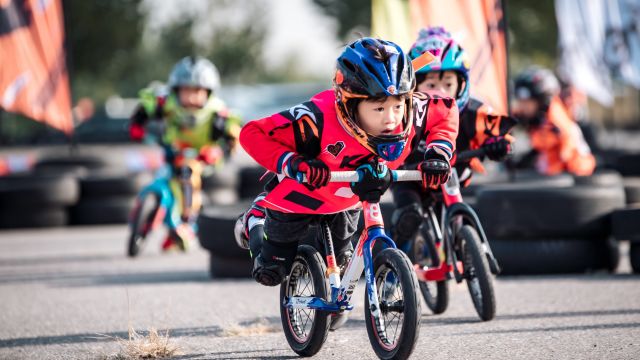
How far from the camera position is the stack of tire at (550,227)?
9945mm

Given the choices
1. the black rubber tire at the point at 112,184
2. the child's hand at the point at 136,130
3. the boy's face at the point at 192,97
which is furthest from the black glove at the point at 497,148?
the black rubber tire at the point at 112,184

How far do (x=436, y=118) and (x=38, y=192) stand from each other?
11.0m

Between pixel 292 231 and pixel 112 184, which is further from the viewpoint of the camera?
pixel 112 184

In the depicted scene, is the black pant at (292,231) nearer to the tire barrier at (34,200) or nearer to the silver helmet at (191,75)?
the silver helmet at (191,75)

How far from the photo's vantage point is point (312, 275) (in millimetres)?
6410

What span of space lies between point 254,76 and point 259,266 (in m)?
55.8

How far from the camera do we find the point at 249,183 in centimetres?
1764

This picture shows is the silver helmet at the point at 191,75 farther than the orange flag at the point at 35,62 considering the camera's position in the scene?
No

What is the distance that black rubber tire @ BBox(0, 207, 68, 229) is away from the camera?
16547 mm

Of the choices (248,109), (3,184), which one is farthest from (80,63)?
(3,184)

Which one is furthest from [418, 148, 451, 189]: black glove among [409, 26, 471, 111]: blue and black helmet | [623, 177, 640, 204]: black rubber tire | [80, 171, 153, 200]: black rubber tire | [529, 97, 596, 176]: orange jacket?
[80, 171, 153, 200]: black rubber tire

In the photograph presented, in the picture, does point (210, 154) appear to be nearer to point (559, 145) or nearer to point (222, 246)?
point (222, 246)

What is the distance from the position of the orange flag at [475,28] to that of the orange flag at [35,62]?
Answer: 20.4 feet

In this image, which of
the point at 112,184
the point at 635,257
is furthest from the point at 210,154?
the point at 635,257
